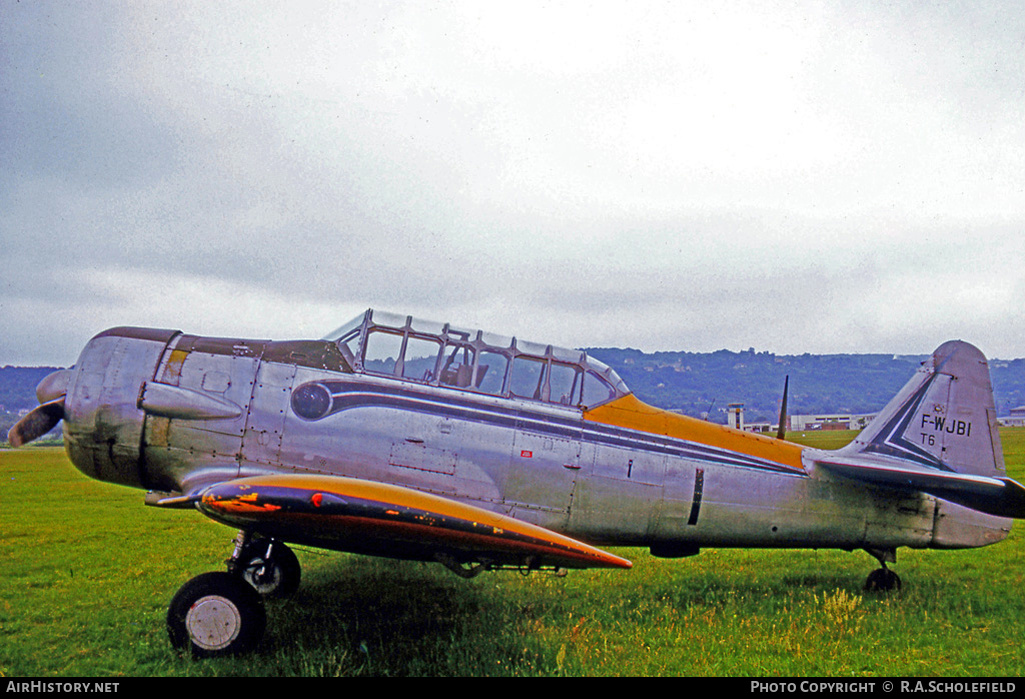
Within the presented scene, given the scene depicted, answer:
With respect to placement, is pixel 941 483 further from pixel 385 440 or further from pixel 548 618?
pixel 385 440

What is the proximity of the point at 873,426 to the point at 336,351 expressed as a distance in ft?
20.7

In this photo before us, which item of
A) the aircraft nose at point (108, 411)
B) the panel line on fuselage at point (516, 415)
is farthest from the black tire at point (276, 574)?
the panel line on fuselage at point (516, 415)

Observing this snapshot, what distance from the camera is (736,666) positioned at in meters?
4.75

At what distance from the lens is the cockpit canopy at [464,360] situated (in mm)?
5727

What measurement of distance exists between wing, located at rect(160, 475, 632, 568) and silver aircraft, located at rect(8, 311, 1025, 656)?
25 mm

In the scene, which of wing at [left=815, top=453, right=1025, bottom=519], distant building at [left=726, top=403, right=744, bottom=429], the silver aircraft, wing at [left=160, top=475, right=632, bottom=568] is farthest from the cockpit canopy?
distant building at [left=726, top=403, right=744, bottom=429]

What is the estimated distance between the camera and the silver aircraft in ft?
15.9

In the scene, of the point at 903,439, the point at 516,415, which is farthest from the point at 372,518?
the point at 903,439

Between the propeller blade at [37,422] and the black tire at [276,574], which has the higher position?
the propeller blade at [37,422]

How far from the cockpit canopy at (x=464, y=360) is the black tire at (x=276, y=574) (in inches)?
103

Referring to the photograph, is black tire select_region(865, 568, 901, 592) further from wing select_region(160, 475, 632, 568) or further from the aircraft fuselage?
wing select_region(160, 475, 632, 568)

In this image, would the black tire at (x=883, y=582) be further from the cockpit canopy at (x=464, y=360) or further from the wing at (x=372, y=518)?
the wing at (x=372, y=518)

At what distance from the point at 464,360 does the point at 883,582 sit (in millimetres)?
5520

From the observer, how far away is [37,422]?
561 centimetres
